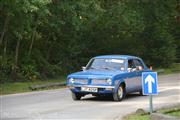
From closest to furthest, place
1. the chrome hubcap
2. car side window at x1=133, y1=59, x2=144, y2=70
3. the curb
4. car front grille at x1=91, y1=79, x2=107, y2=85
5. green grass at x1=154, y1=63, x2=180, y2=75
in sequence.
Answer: the curb, car front grille at x1=91, y1=79, x2=107, y2=85, the chrome hubcap, car side window at x1=133, y1=59, x2=144, y2=70, green grass at x1=154, y1=63, x2=180, y2=75

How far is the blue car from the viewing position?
1805 cm

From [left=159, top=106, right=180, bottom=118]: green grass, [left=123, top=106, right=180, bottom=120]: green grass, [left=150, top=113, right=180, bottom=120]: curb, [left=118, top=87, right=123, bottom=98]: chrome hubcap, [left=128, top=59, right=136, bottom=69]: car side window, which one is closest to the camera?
[left=150, top=113, right=180, bottom=120]: curb

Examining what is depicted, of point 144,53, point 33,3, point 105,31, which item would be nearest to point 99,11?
point 105,31

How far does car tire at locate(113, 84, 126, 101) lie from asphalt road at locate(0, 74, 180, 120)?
21cm

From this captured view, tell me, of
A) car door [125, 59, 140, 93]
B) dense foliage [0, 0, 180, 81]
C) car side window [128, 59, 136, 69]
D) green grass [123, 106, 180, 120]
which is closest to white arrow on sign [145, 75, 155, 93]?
green grass [123, 106, 180, 120]

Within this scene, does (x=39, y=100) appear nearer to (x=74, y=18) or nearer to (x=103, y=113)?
(x=103, y=113)

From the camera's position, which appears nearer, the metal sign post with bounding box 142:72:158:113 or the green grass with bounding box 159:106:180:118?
the green grass with bounding box 159:106:180:118

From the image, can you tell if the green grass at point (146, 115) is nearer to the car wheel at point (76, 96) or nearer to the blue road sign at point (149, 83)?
the blue road sign at point (149, 83)

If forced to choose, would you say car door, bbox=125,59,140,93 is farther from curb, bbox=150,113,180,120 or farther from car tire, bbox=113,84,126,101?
curb, bbox=150,113,180,120

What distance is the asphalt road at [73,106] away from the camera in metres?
14.3

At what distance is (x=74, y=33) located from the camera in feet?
111

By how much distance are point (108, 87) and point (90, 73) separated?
3.10 feet

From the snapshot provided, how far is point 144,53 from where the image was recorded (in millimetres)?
42625

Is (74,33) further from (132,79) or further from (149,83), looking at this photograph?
(149,83)
